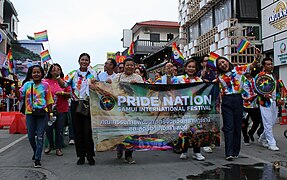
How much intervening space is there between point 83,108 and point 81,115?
0.48ft

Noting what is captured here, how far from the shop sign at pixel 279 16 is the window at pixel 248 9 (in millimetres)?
2720

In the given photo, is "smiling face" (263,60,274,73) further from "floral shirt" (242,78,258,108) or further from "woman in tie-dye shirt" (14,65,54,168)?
"woman in tie-dye shirt" (14,65,54,168)

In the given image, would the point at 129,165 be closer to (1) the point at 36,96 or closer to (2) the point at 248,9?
(1) the point at 36,96

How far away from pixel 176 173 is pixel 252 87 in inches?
143

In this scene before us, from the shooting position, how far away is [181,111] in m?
5.82

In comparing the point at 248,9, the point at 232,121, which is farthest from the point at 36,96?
the point at 248,9

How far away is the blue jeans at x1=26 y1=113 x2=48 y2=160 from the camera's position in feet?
17.9

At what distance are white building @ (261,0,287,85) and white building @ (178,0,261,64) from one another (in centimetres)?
84

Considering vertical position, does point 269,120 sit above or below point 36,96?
below

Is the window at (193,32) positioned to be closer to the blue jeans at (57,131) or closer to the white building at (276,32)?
the white building at (276,32)

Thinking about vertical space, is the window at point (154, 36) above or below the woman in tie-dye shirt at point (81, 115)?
above

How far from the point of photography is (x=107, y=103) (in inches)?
218

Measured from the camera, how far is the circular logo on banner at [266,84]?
7.00 meters

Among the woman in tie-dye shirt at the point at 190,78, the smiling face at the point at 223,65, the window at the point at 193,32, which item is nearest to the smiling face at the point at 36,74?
the woman in tie-dye shirt at the point at 190,78
